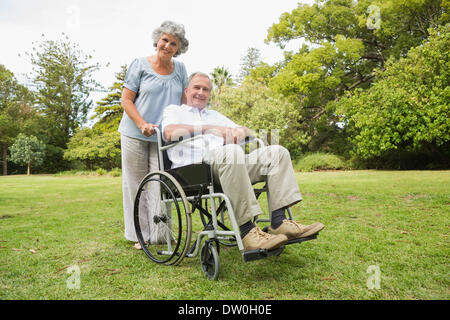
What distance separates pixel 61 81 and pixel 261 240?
25213 mm

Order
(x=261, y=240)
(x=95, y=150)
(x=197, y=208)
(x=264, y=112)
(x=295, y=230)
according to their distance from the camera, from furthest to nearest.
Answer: (x=95, y=150)
(x=264, y=112)
(x=197, y=208)
(x=295, y=230)
(x=261, y=240)

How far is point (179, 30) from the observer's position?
2.43m

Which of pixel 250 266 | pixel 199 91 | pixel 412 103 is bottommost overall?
pixel 250 266

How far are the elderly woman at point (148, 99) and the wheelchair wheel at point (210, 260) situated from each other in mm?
701

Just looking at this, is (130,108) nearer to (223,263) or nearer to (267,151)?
(267,151)

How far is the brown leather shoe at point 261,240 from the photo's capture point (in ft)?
5.52

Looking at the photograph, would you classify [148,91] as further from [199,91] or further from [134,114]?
[199,91]

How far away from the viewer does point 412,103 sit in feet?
36.5

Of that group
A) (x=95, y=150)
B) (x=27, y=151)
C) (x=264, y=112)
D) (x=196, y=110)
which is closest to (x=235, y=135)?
(x=196, y=110)

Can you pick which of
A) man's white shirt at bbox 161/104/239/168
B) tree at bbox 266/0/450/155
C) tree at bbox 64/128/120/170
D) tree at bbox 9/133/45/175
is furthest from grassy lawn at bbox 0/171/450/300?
tree at bbox 9/133/45/175

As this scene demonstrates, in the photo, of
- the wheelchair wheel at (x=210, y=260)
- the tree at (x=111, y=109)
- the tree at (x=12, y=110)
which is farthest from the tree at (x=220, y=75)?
the wheelchair wheel at (x=210, y=260)

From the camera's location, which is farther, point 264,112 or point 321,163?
point 264,112

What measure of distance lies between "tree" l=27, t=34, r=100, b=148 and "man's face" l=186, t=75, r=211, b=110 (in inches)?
885
